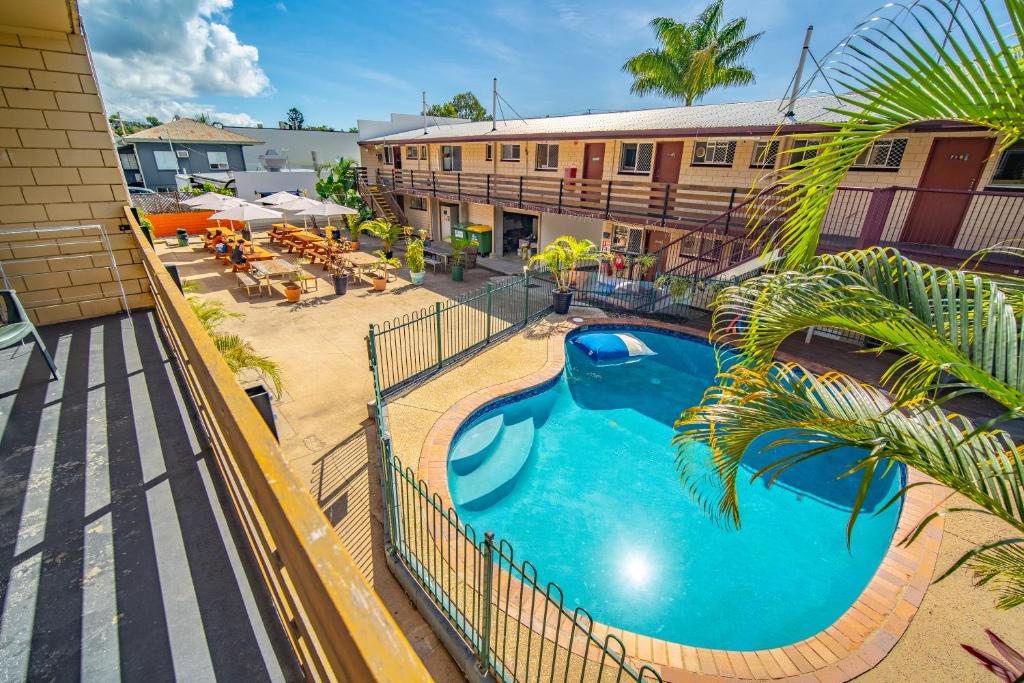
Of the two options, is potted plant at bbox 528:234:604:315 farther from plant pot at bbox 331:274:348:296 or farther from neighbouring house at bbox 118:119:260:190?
neighbouring house at bbox 118:119:260:190

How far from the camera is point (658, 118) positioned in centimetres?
1656

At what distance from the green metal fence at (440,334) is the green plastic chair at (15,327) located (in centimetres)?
431

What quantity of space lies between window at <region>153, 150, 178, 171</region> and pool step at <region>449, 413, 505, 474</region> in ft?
149

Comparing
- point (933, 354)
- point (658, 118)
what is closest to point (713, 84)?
point (658, 118)

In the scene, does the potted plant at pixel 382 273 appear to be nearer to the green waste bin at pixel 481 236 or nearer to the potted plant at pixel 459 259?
the potted plant at pixel 459 259

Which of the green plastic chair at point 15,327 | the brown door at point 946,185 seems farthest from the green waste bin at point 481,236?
the green plastic chair at point 15,327

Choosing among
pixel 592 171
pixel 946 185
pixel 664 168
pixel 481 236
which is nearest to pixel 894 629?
pixel 946 185

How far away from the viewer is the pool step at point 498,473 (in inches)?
281

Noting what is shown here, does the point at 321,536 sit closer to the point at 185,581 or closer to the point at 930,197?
the point at 185,581

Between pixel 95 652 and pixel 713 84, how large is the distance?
3154 cm

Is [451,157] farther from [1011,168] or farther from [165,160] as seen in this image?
[165,160]

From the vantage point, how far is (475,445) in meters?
7.90

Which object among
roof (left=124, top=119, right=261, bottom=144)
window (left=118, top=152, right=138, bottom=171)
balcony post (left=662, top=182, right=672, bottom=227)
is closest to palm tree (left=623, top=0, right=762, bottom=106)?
balcony post (left=662, top=182, right=672, bottom=227)

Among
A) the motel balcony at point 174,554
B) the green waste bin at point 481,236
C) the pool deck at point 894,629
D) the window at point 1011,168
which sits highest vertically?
the window at point 1011,168
